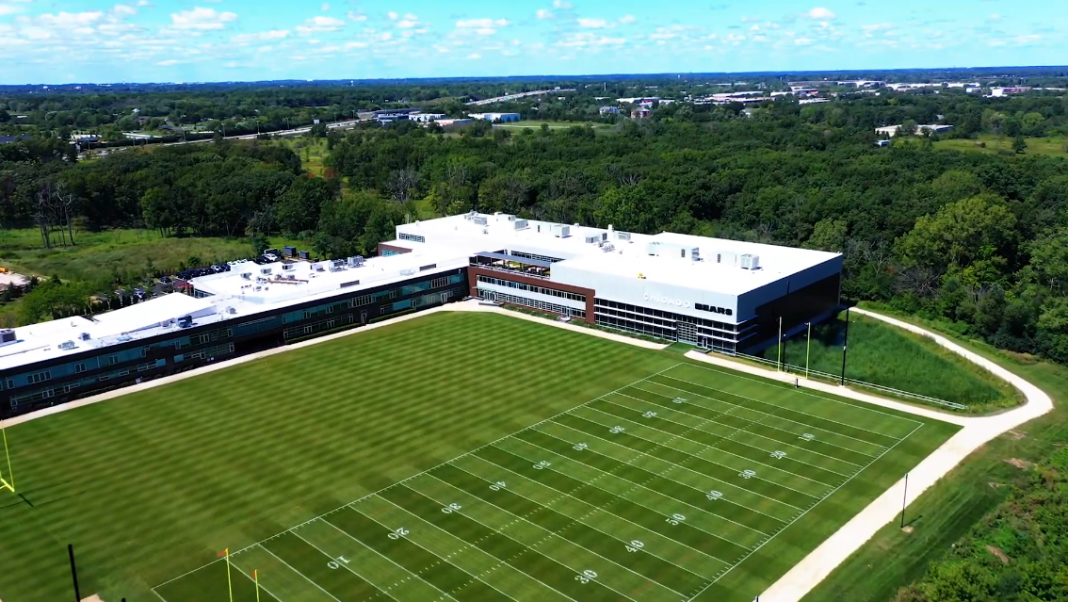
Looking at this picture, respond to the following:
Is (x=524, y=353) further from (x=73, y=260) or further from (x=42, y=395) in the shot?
(x=73, y=260)

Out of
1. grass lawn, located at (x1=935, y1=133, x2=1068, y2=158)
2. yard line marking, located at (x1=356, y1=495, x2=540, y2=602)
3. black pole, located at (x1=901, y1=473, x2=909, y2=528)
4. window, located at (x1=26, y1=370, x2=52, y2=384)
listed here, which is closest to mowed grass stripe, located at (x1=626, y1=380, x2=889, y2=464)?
black pole, located at (x1=901, y1=473, x2=909, y2=528)

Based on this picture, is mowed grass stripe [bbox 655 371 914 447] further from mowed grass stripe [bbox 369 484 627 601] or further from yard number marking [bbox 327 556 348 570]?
yard number marking [bbox 327 556 348 570]

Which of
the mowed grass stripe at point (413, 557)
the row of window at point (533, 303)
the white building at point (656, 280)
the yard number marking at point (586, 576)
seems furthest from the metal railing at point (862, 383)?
the mowed grass stripe at point (413, 557)

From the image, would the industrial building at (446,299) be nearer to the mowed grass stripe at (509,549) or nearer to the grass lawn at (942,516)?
the grass lawn at (942,516)

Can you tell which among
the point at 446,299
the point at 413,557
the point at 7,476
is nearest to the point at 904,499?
the point at 413,557

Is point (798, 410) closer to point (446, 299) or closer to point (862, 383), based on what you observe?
point (862, 383)
